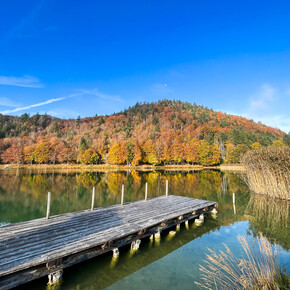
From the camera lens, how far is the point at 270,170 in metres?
18.8

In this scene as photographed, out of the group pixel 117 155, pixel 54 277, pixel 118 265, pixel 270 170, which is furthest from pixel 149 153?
pixel 54 277

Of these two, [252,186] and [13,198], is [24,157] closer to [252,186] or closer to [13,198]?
[13,198]

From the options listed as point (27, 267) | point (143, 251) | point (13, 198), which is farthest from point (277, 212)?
point (13, 198)

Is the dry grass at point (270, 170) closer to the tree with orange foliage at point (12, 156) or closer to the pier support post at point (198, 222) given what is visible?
the pier support post at point (198, 222)

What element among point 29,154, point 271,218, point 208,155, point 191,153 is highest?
point 191,153

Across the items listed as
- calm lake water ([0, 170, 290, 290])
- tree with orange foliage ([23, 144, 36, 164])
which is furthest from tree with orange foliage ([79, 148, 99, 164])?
calm lake water ([0, 170, 290, 290])

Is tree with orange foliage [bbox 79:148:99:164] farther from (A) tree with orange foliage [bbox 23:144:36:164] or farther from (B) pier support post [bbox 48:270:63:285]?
(B) pier support post [bbox 48:270:63:285]

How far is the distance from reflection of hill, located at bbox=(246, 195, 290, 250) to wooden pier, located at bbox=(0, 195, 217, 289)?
14.6ft

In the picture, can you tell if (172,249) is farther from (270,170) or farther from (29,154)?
(29,154)

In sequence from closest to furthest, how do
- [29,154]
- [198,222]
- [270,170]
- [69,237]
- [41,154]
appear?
1. [69,237]
2. [198,222]
3. [270,170]
4. [41,154]
5. [29,154]

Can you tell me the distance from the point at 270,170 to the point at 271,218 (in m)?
6.90

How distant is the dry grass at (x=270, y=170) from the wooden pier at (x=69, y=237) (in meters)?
11.7

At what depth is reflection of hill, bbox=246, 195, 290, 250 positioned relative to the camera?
10.4 meters

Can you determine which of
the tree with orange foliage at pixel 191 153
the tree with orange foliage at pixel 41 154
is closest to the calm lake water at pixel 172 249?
the tree with orange foliage at pixel 191 153
